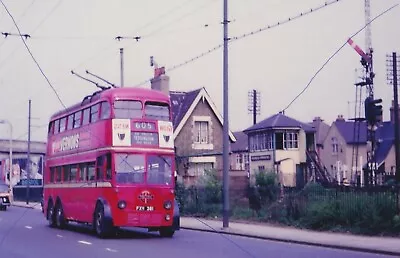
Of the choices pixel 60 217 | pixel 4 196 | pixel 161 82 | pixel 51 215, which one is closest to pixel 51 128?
pixel 51 215

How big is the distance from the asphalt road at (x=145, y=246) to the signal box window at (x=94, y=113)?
413cm

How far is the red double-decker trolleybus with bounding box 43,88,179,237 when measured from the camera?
2178 centimetres

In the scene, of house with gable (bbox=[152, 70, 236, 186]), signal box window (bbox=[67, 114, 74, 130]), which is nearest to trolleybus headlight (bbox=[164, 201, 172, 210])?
signal box window (bbox=[67, 114, 74, 130])

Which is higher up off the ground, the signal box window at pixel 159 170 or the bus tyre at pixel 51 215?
the signal box window at pixel 159 170

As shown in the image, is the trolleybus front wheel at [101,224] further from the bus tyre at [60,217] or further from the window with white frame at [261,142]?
the window with white frame at [261,142]

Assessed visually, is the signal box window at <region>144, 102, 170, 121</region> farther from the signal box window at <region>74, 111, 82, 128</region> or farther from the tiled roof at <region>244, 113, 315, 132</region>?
the tiled roof at <region>244, 113, 315, 132</region>

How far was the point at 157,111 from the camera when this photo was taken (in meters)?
22.9

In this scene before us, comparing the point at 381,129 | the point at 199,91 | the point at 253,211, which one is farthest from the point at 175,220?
the point at 381,129

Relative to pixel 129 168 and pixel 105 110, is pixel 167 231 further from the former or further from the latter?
pixel 105 110

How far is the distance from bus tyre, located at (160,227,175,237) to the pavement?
2395 mm

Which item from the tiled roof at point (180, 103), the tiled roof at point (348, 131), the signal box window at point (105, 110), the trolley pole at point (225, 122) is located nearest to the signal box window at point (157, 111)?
the signal box window at point (105, 110)

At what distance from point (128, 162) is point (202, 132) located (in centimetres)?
2948

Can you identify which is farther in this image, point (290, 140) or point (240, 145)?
point (240, 145)

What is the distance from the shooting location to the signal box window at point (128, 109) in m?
22.2
